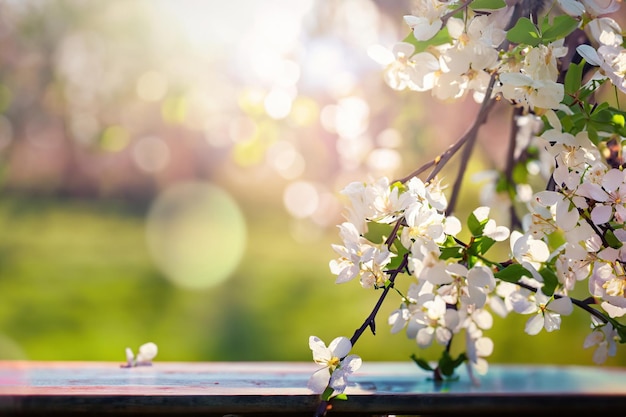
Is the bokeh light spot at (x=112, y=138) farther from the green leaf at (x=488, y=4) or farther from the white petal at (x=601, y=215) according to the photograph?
the white petal at (x=601, y=215)

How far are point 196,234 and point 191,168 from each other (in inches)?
36.8

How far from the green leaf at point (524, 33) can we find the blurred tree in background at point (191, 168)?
974 millimetres

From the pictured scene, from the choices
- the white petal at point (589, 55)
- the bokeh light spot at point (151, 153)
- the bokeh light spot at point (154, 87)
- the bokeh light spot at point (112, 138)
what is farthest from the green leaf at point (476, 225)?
the bokeh light spot at point (151, 153)

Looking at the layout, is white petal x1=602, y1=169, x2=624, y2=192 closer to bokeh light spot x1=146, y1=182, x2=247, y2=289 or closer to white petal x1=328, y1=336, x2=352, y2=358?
white petal x1=328, y1=336, x2=352, y2=358

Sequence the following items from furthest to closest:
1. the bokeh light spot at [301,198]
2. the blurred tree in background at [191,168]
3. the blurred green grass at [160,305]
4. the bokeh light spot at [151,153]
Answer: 1. the bokeh light spot at [151,153]
2. the bokeh light spot at [301,198]
3. the blurred green grass at [160,305]
4. the blurred tree in background at [191,168]

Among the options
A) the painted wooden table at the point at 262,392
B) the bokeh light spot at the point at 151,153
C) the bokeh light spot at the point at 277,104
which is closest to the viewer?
the painted wooden table at the point at 262,392

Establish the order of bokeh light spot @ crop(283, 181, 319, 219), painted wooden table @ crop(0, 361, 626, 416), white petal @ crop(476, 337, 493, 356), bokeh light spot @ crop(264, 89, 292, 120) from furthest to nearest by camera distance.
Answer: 1. bokeh light spot @ crop(283, 181, 319, 219)
2. bokeh light spot @ crop(264, 89, 292, 120)
3. white petal @ crop(476, 337, 493, 356)
4. painted wooden table @ crop(0, 361, 626, 416)

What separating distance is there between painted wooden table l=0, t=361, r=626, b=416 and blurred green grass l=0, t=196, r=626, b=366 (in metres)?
2.60

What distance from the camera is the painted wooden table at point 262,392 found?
0.72 metres

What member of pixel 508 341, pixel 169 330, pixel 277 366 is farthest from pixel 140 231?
pixel 277 366

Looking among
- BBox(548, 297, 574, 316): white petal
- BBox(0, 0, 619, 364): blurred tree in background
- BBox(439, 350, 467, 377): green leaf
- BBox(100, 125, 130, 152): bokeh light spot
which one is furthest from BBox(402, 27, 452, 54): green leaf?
BBox(100, 125, 130, 152): bokeh light spot

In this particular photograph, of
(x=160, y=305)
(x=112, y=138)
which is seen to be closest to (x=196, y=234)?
(x=160, y=305)

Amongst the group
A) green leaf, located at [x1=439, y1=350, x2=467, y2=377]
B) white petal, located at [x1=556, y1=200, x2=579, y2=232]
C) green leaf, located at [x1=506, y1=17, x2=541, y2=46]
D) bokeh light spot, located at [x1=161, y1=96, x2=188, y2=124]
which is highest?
green leaf, located at [x1=506, y1=17, x2=541, y2=46]

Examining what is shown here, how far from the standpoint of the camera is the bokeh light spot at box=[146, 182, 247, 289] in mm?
6469
